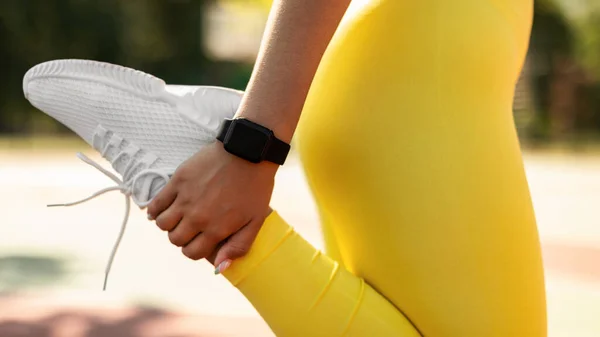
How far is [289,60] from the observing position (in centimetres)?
92

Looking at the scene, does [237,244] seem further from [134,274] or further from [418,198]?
[134,274]

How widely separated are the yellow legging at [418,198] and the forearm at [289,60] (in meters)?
0.08

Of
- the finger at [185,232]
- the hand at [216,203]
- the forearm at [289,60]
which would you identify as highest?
the forearm at [289,60]

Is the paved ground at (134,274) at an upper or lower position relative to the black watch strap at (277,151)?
lower

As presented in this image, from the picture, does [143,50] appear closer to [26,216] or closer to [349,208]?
[26,216]

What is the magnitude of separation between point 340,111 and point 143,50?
16.7m

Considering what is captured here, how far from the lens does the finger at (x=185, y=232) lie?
3.03ft

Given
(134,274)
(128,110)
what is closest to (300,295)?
(128,110)

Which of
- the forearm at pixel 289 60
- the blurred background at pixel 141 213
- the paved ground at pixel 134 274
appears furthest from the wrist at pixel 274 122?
the paved ground at pixel 134 274

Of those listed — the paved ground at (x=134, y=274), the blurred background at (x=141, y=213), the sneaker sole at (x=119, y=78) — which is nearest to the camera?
the sneaker sole at (x=119, y=78)

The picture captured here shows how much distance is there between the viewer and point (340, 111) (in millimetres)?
997

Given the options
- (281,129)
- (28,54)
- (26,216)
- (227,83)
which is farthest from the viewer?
(227,83)

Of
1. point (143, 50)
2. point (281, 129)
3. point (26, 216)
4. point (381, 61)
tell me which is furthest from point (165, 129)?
point (143, 50)

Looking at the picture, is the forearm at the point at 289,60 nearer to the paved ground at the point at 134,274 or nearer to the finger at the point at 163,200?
the finger at the point at 163,200
